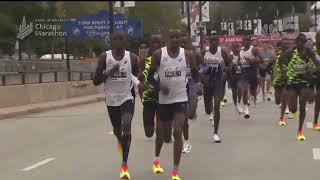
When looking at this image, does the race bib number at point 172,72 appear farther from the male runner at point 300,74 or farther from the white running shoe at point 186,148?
the male runner at point 300,74

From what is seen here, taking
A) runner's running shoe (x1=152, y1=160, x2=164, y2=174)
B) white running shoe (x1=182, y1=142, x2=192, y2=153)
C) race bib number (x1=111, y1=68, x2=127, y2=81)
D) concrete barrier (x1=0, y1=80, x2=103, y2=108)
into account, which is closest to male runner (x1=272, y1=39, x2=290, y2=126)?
white running shoe (x1=182, y1=142, x2=192, y2=153)

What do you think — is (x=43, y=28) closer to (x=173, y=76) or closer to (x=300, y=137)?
(x=300, y=137)

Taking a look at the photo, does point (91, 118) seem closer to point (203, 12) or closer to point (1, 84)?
point (1, 84)

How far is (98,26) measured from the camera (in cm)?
3034

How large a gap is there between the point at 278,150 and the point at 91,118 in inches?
330

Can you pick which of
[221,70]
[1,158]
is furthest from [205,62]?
→ [1,158]

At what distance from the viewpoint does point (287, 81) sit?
41.0ft

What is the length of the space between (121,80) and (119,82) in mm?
36

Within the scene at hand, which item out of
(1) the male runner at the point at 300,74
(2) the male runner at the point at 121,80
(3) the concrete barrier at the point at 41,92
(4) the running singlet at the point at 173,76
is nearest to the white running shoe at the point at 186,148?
(1) the male runner at the point at 300,74

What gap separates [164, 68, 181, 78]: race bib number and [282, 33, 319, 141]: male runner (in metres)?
4.24

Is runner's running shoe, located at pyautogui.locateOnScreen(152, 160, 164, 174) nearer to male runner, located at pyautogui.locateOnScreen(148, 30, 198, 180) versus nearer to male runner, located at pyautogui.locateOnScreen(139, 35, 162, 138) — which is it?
male runner, located at pyautogui.locateOnScreen(139, 35, 162, 138)

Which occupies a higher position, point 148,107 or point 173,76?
point 173,76

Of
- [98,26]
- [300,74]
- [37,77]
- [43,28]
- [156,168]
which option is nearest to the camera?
[156,168]

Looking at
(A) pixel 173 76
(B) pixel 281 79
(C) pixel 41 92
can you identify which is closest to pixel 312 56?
(B) pixel 281 79
